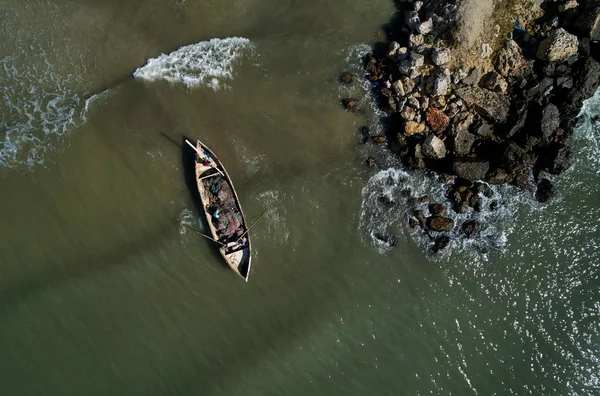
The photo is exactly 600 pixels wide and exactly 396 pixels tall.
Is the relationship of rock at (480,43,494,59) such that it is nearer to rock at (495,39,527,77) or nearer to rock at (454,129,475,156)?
rock at (495,39,527,77)

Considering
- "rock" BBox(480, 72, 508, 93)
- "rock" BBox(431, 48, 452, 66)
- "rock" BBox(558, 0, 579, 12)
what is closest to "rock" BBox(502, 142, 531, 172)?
"rock" BBox(480, 72, 508, 93)

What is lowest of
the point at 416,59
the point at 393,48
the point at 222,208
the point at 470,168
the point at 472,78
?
the point at 470,168

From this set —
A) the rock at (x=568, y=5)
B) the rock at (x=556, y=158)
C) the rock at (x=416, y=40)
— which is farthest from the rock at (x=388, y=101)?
the rock at (x=568, y=5)

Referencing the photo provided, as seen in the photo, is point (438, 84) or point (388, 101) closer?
point (438, 84)

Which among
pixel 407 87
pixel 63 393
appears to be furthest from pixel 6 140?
pixel 407 87

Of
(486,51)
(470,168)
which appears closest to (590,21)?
(486,51)

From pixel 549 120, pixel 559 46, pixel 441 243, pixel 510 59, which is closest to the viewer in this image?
pixel 559 46

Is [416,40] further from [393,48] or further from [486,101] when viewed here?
[486,101]
